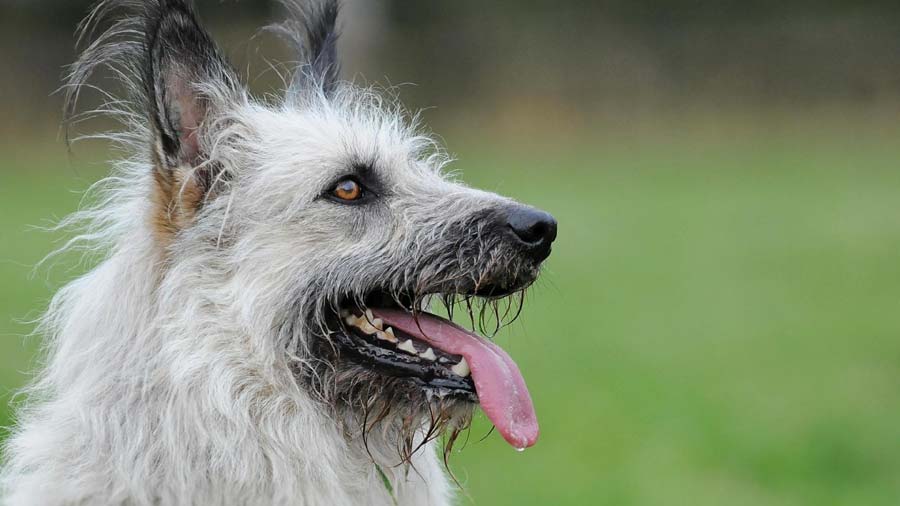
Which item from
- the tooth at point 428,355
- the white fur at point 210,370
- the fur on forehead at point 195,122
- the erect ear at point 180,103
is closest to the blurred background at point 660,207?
the fur on forehead at point 195,122

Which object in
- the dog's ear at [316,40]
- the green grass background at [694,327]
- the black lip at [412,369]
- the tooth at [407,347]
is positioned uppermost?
the dog's ear at [316,40]

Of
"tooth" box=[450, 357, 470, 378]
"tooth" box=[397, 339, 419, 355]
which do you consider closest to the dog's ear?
"tooth" box=[397, 339, 419, 355]

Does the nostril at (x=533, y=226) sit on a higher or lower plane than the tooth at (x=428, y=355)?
higher

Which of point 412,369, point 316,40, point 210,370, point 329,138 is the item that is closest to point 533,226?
point 412,369

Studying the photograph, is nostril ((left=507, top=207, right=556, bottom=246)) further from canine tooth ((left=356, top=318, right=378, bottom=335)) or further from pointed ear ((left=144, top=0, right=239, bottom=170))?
pointed ear ((left=144, top=0, right=239, bottom=170))

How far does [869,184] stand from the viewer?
1862 centimetres

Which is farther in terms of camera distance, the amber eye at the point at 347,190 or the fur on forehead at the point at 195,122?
the amber eye at the point at 347,190

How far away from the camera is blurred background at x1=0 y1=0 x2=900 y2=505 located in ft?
24.1

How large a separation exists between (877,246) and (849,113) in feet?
34.3

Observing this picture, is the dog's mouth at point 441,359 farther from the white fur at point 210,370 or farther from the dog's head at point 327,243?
the white fur at point 210,370

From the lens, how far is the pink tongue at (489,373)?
3.81 metres

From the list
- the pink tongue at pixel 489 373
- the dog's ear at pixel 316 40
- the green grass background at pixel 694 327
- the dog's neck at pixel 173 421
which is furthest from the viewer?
the green grass background at pixel 694 327

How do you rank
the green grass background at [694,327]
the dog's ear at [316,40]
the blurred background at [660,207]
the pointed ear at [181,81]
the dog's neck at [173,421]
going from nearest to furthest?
the dog's neck at [173,421]
the pointed ear at [181,81]
the dog's ear at [316,40]
the green grass background at [694,327]
the blurred background at [660,207]

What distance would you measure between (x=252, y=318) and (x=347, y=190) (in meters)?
0.55
